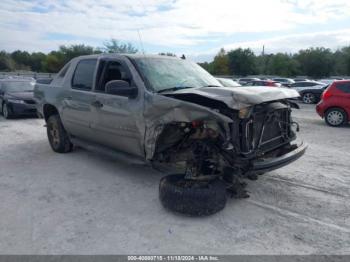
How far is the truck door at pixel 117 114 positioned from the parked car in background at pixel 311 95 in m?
16.5

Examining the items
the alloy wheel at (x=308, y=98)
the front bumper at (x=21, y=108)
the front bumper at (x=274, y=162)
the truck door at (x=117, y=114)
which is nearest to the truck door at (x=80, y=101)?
the truck door at (x=117, y=114)

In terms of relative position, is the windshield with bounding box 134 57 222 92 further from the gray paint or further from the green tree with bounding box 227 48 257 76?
the green tree with bounding box 227 48 257 76

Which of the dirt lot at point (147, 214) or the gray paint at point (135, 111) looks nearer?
the dirt lot at point (147, 214)

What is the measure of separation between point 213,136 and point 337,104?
8297 millimetres

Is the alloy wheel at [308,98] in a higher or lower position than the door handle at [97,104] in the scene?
lower

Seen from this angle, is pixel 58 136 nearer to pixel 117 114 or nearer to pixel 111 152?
pixel 111 152

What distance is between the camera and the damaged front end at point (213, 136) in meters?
3.71

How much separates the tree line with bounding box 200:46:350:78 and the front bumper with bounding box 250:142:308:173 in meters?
58.2

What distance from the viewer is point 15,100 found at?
11.9 m

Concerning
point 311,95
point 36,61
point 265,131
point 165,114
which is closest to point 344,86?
point 265,131

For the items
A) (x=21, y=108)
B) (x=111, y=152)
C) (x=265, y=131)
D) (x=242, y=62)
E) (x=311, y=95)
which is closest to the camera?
(x=265, y=131)

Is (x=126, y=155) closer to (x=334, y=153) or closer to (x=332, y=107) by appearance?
(x=334, y=153)

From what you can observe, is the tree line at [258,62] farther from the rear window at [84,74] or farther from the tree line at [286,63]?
the rear window at [84,74]

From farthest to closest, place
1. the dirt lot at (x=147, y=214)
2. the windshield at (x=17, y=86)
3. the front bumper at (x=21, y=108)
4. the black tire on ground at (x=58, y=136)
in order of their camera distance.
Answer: the windshield at (x=17, y=86)
the front bumper at (x=21, y=108)
the black tire on ground at (x=58, y=136)
the dirt lot at (x=147, y=214)
